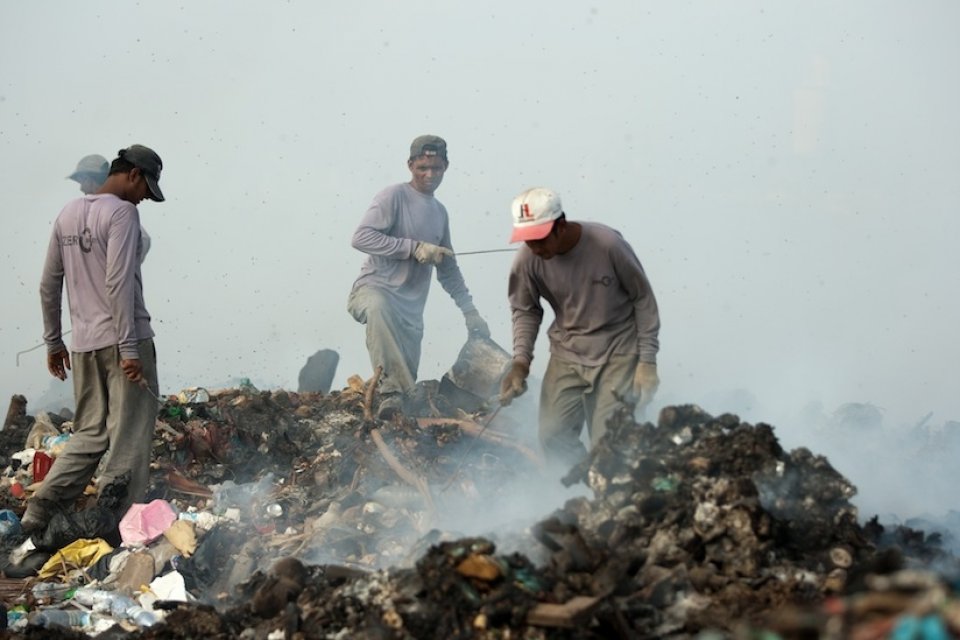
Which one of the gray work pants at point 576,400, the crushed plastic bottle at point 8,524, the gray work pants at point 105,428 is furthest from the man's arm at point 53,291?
the gray work pants at point 576,400

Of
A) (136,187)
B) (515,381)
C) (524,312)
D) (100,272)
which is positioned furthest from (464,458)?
(136,187)

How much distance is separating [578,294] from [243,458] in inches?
135

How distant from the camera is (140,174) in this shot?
675 cm

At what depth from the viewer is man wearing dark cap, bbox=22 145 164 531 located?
6.65 meters

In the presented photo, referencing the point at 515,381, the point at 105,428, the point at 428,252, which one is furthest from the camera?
the point at 428,252

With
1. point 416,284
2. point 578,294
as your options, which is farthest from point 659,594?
point 416,284

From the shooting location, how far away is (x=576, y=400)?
655cm

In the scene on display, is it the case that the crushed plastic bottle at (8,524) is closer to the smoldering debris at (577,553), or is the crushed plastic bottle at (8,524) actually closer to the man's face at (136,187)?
the smoldering debris at (577,553)

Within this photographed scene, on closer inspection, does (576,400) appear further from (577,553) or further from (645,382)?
(577,553)

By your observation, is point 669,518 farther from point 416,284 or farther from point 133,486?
point 416,284

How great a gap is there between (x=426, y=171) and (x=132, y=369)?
133 inches

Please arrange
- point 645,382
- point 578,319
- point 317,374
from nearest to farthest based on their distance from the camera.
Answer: point 645,382 → point 578,319 → point 317,374

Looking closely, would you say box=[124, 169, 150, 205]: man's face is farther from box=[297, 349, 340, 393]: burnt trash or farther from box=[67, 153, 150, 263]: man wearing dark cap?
box=[297, 349, 340, 393]: burnt trash

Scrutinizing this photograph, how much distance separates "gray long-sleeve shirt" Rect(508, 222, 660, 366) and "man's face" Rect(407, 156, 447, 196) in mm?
2904
